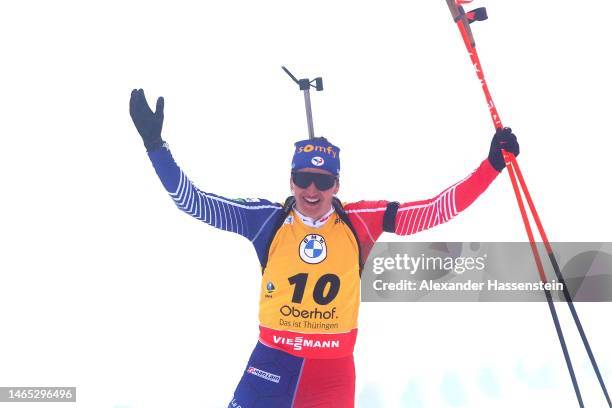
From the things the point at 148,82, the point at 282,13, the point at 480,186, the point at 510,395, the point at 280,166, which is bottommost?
the point at 510,395

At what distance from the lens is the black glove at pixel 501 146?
277 centimetres

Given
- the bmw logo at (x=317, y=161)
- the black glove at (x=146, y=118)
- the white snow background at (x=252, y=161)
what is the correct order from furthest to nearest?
the white snow background at (x=252, y=161), the bmw logo at (x=317, y=161), the black glove at (x=146, y=118)

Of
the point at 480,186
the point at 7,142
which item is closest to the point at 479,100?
the point at 480,186

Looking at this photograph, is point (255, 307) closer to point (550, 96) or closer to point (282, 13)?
point (282, 13)

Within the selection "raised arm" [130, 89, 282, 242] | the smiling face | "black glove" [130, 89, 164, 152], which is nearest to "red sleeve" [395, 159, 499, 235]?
the smiling face

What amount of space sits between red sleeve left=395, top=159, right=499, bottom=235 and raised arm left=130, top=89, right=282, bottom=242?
534 mm

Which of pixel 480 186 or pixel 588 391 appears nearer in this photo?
pixel 480 186

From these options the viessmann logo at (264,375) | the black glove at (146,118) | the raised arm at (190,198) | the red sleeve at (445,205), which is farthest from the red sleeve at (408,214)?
the black glove at (146,118)

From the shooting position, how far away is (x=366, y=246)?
3041 mm

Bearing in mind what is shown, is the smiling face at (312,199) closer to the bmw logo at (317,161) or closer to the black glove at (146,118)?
the bmw logo at (317,161)

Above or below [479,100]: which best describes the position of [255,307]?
below

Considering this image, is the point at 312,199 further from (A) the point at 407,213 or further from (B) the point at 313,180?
(A) the point at 407,213

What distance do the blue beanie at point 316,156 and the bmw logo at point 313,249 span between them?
0.93 feet

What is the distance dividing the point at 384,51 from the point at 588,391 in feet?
7.45
